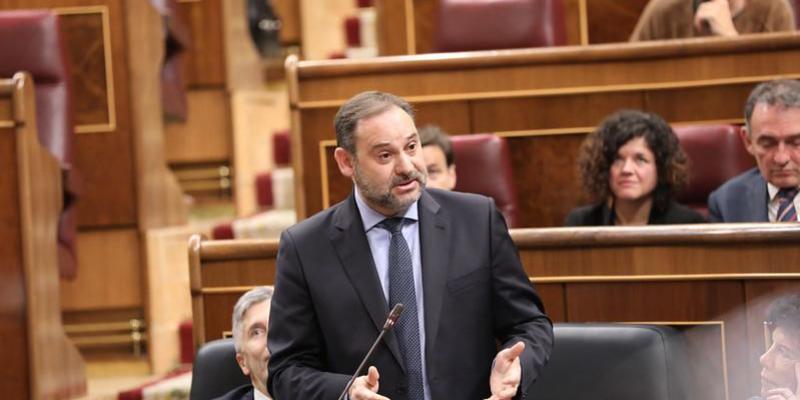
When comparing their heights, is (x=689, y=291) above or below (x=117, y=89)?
below

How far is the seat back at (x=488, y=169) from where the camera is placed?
4.16 feet

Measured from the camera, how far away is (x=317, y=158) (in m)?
1.29

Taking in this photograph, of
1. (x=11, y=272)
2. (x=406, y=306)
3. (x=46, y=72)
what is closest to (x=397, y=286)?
(x=406, y=306)

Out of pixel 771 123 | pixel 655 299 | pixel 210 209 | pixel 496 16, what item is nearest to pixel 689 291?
pixel 655 299

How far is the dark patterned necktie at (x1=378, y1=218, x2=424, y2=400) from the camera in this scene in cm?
72

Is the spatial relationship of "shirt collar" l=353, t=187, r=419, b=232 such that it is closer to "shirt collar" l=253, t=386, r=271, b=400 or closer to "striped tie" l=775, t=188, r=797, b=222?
"shirt collar" l=253, t=386, r=271, b=400

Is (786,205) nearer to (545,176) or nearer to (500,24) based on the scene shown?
(545,176)

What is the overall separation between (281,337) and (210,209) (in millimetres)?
1129

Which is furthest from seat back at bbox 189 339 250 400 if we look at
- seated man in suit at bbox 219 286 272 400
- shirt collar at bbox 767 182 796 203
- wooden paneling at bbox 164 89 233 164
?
wooden paneling at bbox 164 89 233 164

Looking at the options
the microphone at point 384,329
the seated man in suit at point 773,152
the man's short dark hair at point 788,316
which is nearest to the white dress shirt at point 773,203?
the seated man in suit at point 773,152

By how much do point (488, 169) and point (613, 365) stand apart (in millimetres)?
445

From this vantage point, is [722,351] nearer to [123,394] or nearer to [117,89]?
[123,394]

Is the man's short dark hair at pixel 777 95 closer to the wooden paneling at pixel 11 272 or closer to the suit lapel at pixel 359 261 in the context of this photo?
the suit lapel at pixel 359 261

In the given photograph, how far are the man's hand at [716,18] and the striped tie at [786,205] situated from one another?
0.36 metres
